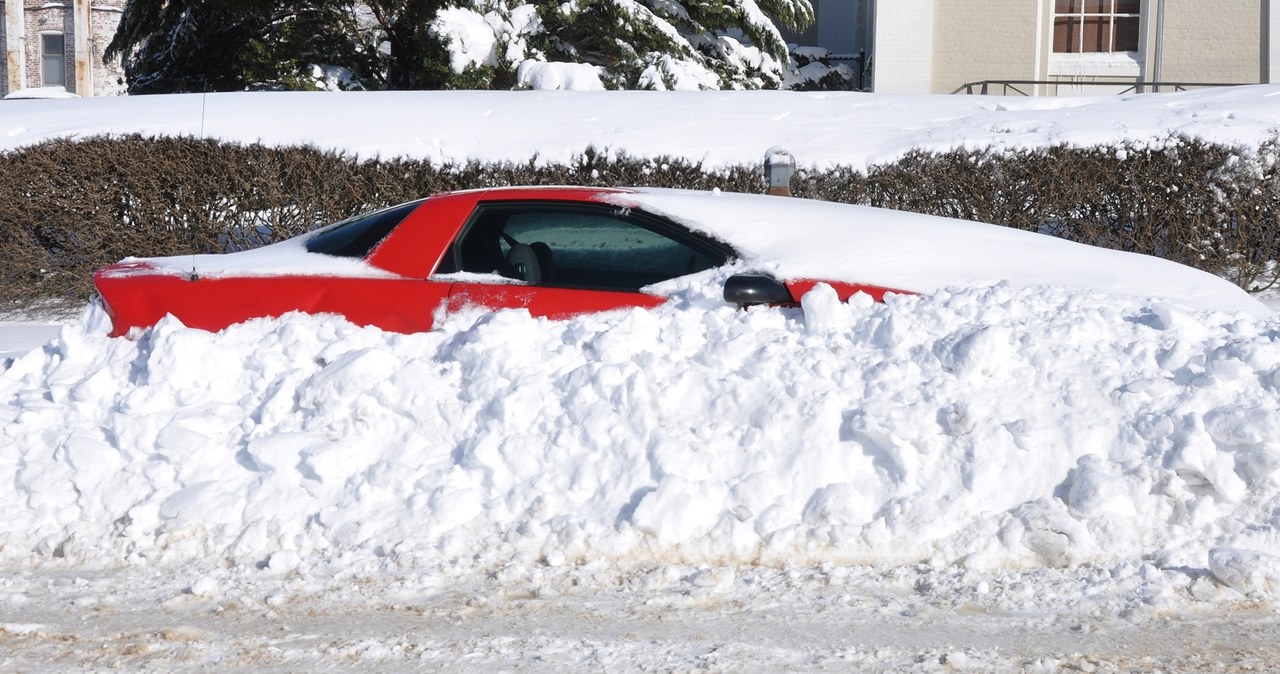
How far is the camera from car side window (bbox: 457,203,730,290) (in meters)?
5.31

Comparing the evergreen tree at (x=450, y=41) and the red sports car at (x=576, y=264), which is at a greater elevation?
the evergreen tree at (x=450, y=41)

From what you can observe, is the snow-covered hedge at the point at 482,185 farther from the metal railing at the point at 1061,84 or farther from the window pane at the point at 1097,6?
the window pane at the point at 1097,6

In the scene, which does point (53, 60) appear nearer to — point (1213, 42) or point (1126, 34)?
point (1126, 34)

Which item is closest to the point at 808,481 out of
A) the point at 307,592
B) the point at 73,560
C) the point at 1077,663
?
the point at 1077,663

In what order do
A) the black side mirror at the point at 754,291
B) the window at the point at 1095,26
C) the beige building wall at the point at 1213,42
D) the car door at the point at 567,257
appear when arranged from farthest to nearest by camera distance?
the window at the point at 1095,26
the beige building wall at the point at 1213,42
the car door at the point at 567,257
the black side mirror at the point at 754,291

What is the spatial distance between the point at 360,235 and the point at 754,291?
6.11ft

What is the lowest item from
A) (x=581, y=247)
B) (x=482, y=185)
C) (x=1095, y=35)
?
(x=581, y=247)

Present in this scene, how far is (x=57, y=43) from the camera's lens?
34.3 meters

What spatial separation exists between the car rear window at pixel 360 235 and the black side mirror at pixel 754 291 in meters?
1.55

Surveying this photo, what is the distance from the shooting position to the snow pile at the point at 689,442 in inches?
174

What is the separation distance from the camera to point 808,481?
4.58 metres

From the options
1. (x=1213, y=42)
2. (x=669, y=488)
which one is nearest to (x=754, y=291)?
(x=669, y=488)

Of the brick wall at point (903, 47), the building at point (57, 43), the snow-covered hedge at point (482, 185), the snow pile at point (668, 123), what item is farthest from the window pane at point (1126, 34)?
the building at point (57, 43)

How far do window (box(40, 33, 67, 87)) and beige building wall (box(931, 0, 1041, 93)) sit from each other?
25.8 meters
